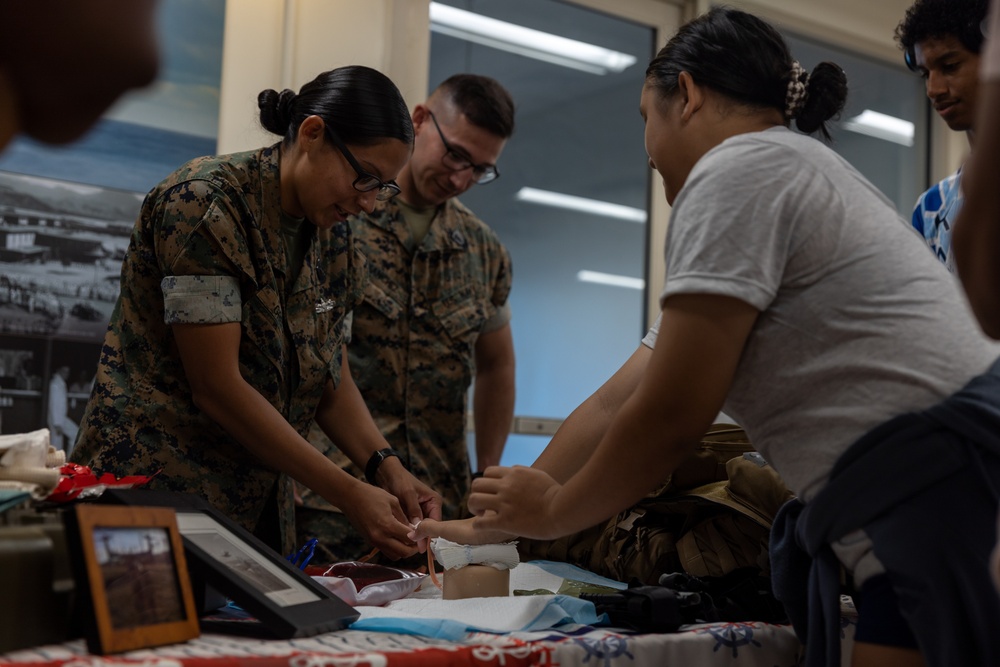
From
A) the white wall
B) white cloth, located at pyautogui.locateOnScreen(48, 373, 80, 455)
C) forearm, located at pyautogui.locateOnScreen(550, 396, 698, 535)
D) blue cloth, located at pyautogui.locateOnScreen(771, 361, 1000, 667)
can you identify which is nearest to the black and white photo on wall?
white cloth, located at pyautogui.locateOnScreen(48, 373, 80, 455)

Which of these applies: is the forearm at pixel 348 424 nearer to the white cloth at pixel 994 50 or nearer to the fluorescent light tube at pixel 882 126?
the white cloth at pixel 994 50

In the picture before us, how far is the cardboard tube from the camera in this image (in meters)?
1.34

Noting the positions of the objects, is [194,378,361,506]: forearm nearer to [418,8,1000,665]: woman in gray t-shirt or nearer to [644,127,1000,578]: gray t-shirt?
[418,8,1000,665]: woman in gray t-shirt

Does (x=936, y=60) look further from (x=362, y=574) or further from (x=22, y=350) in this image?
(x=22, y=350)

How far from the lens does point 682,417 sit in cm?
100

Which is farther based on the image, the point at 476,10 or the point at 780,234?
the point at 476,10

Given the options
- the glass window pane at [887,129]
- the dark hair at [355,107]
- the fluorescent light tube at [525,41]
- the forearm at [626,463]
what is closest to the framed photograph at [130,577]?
the forearm at [626,463]

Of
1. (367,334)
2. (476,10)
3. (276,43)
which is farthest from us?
(476,10)

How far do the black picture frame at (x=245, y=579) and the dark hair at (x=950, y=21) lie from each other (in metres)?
1.50

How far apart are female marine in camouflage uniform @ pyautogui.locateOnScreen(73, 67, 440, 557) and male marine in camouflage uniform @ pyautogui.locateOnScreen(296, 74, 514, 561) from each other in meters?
0.51

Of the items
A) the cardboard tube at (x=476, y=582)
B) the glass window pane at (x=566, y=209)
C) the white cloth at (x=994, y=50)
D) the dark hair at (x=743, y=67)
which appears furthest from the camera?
the glass window pane at (x=566, y=209)

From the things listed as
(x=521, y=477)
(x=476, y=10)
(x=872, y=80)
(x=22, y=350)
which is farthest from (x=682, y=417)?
(x=872, y=80)

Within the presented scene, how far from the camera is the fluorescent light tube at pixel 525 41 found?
3311 mm

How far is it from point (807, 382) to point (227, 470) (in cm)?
104
